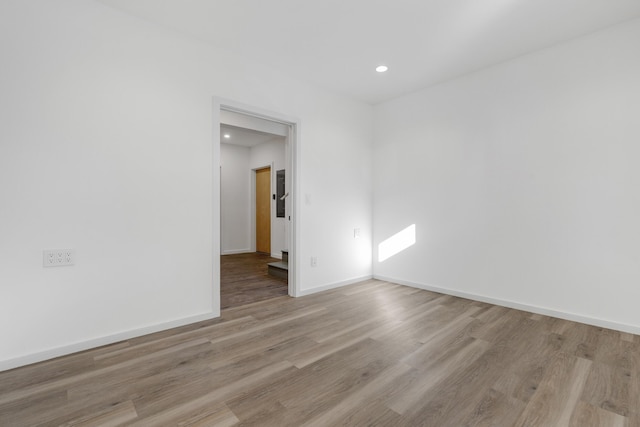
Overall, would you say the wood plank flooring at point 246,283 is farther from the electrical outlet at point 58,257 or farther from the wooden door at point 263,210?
the electrical outlet at point 58,257

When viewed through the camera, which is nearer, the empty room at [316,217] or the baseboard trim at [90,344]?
the empty room at [316,217]

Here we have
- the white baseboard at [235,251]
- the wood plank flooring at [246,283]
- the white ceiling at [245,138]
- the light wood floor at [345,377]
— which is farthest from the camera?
the white baseboard at [235,251]

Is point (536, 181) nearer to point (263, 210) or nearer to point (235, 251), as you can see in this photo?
point (263, 210)

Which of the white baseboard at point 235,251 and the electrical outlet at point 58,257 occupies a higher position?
the electrical outlet at point 58,257

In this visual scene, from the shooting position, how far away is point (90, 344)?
220 centimetres

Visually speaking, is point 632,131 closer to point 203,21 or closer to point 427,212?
point 427,212

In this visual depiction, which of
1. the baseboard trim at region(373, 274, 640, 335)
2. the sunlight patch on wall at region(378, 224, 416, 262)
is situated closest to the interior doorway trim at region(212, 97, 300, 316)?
the sunlight patch on wall at region(378, 224, 416, 262)

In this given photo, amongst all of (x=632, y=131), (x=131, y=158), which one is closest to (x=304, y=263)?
(x=131, y=158)

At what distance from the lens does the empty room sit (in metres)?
1.74

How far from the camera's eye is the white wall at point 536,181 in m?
2.53

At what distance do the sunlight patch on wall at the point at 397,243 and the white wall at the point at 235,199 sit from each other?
388cm

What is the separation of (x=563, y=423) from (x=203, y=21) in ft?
11.6

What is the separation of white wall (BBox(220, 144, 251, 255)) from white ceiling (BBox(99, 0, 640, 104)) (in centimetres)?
410

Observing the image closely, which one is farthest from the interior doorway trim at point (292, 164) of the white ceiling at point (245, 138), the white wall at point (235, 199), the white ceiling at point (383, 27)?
the white wall at point (235, 199)
